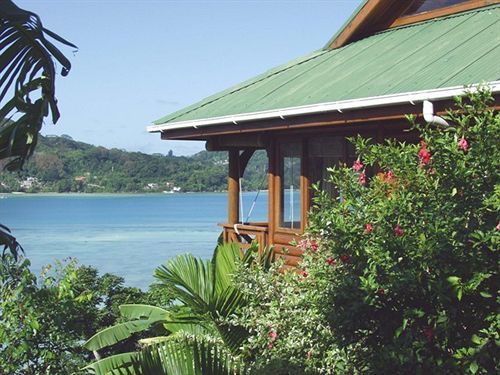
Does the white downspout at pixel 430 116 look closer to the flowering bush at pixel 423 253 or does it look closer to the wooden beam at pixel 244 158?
the flowering bush at pixel 423 253

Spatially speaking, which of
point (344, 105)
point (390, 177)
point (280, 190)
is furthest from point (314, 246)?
point (280, 190)

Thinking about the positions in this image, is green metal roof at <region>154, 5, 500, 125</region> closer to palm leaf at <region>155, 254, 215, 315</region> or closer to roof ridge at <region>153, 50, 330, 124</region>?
roof ridge at <region>153, 50, 330, 124</region>

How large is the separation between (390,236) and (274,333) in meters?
2.98

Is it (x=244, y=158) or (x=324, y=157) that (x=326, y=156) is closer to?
(x=324, y=157)

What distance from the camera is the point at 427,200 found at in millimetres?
6703

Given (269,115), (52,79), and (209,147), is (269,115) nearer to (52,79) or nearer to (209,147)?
(209,147)

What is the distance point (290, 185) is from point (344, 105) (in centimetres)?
282

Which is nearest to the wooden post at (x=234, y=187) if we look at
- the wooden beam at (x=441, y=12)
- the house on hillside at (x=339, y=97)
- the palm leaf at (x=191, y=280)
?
the house on hillside at (x=339, y=97)

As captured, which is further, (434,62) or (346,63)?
(346,63)

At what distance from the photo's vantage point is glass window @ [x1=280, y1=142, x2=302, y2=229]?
491 inches

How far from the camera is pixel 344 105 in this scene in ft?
33.1

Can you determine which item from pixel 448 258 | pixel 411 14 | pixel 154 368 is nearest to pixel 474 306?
pixel 448 258

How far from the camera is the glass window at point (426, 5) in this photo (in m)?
12.5

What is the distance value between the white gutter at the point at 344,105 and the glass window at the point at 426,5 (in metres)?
3.19
